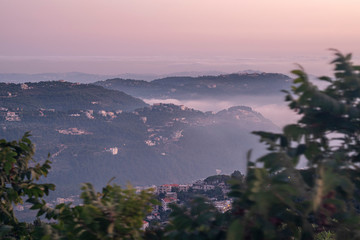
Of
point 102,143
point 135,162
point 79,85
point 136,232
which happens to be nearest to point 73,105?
point 79,85

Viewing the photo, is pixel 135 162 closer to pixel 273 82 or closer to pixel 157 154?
pixel 157 154

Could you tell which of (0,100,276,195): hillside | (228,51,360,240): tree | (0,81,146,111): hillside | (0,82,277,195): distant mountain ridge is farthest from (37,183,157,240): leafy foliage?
(0,81,146,111): hillside

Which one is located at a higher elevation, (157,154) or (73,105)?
(73,105)

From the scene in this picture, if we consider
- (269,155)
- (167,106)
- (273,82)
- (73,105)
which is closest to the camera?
(269,155)

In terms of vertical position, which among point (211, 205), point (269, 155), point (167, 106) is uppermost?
point (269, 155)

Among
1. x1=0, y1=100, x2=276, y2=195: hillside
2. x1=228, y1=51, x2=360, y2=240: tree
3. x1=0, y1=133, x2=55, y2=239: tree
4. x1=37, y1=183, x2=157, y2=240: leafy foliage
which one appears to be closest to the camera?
x1=228, y1=51, x2=360, y2=240: tree

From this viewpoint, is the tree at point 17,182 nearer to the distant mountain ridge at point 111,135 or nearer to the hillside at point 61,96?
the distant mountain ridge at point 111,135

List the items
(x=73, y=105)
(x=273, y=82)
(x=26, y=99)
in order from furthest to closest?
(x=273, y=82), (x=73, y=105), (x=26, y=99)

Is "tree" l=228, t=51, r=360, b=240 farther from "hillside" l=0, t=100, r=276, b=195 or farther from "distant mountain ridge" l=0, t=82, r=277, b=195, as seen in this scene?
"distant mountain ridge" l=0, t=82, r=277, b=195
